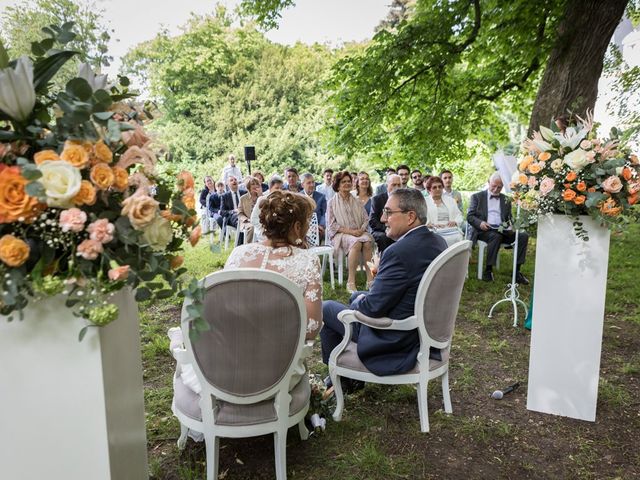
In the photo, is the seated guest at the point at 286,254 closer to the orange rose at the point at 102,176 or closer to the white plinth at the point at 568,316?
the orange rose at the point at 102,176

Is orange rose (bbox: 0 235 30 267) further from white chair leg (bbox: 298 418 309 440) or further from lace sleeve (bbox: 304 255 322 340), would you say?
white chair leg (bbox: 298 418 309 440)

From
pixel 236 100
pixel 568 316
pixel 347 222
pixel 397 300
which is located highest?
pixel 236 100

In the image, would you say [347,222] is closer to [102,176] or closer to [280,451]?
[280,451]

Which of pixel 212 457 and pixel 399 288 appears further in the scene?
pixel 399 288

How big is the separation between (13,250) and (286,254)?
1737mm

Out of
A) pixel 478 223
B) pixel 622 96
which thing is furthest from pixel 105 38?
pixel 622 96

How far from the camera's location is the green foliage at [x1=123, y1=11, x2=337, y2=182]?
25078 millimetres

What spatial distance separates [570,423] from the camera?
3252 mm

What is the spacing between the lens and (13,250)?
1212 millimetres

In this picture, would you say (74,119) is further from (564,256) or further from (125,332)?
(564,256)

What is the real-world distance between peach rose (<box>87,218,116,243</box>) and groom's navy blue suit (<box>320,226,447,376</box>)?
6.67 feet

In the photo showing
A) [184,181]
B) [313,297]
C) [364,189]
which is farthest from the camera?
[364,189]

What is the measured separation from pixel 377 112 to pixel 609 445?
7.05m

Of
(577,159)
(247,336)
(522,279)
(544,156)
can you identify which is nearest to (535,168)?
(544,156)
